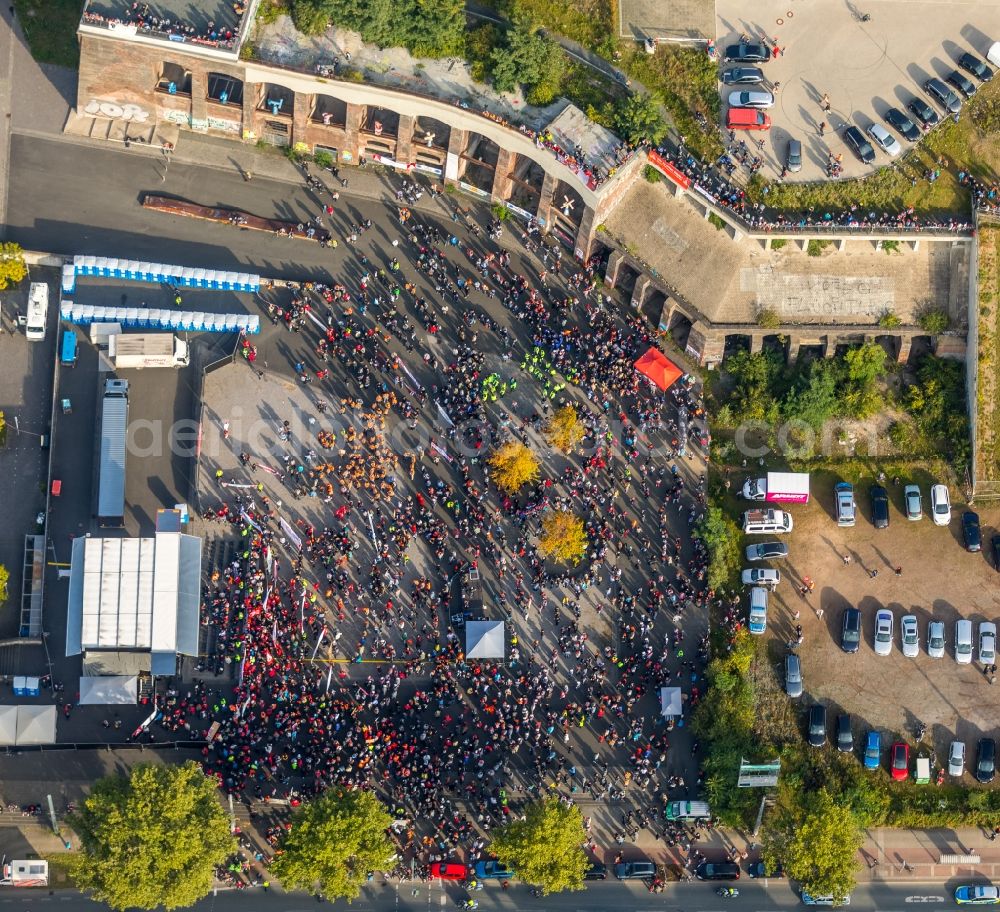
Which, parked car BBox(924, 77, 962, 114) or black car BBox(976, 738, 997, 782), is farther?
parked car BBox(924, 77, 962, 114)

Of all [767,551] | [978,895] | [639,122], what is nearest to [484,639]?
[767,551]

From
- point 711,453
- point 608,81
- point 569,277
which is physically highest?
point 608,81

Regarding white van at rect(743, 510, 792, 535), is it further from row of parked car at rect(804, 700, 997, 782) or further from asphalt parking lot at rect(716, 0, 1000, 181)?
asphalt parking lot at rect(716, 0, 1000, 181)

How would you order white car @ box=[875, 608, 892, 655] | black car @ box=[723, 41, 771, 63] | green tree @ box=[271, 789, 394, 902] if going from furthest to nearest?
black car @ box=[723, 41, 771, 63] < white car @ box=[875, 608, 892, 655] < green tree @ box=[271, 789, 394, 902]

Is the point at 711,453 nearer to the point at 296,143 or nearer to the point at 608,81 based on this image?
the point at 608,81

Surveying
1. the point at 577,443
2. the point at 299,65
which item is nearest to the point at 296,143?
the point at 299,65

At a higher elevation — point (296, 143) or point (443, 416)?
point (296, 143)

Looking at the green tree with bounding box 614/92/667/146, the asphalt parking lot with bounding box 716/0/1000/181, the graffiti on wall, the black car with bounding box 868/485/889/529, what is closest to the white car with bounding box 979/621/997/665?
the black car with bounding box 868/485/889/529
